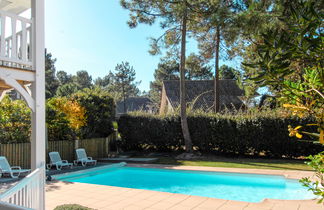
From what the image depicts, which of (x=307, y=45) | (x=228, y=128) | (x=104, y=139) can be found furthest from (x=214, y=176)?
(x=307, y=45)

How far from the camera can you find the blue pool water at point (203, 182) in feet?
33.5

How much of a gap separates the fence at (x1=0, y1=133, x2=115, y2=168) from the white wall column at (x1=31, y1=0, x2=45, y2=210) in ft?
25.3

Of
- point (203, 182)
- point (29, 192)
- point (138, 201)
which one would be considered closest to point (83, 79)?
point (203, 182)

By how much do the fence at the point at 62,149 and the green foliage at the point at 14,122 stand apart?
0.83 metres

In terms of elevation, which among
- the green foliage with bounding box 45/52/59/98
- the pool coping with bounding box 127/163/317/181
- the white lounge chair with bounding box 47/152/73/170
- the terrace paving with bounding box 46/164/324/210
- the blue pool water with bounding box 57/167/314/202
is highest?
the green foliage with bounding box 45/52/59/98

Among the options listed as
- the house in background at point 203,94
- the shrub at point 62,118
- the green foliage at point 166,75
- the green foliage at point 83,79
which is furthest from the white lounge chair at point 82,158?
the green foliage at point 83,79

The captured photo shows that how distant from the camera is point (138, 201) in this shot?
25.7ft

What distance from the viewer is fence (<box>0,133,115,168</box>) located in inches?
485

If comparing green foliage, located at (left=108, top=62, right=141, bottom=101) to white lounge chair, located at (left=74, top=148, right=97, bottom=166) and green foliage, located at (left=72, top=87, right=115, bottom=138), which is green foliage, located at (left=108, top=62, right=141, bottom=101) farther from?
white lounge chair, located at (left=74, top=148, right=97, bottom=166)

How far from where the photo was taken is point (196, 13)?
52.1 feet

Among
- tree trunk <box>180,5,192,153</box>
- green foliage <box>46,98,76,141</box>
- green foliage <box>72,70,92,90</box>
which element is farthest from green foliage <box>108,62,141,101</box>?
green foliage <box>46,98,76,141</box>

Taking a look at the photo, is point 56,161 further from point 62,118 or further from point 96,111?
point 96,111

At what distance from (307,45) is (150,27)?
16167mm

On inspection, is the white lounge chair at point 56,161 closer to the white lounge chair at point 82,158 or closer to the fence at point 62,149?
the fence at point 62,149
